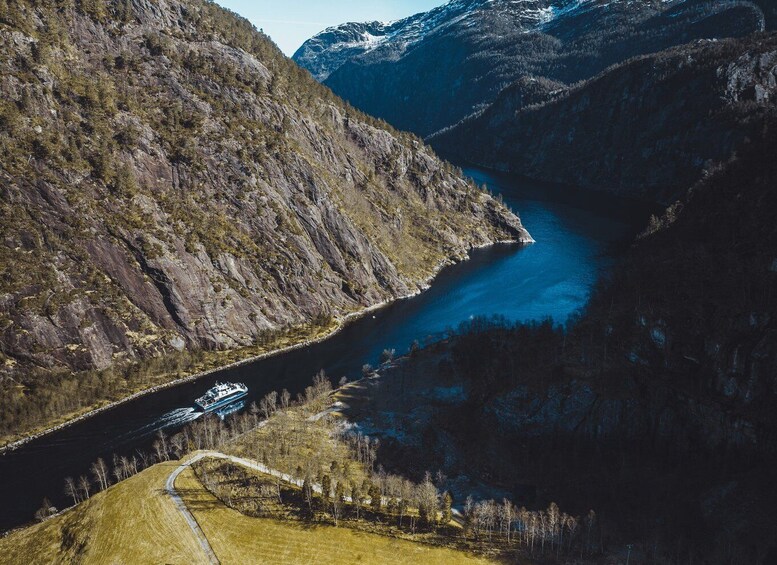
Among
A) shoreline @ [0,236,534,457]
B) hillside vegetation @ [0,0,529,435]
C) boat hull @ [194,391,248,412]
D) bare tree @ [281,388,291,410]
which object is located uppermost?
hillside vegetation @ [0,0,529,435]

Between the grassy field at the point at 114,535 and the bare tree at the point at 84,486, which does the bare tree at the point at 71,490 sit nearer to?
the bare tree at the point at 84,486

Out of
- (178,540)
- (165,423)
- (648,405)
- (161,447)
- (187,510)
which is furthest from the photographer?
(165,423)

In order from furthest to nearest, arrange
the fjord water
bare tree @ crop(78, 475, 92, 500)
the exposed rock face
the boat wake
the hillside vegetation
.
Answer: the exposed rock face
the hillside vegetation
the boat wake
the fjord water
bare tree @ crop(78, 475, 92, 500)

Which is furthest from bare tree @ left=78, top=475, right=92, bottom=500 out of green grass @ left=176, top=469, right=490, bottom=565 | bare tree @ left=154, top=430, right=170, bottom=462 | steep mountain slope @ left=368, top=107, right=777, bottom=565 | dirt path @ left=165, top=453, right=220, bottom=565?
steep mountain slope @ left=368, top=107, right=777, bottom=565

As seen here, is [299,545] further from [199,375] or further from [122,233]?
[122,233]

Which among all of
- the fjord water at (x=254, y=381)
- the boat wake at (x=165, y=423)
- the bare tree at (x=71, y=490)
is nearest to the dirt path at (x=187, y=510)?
the bare tree at (x=71, y=490)

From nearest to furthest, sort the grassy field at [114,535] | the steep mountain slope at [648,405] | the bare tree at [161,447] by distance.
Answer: the grassy field at [114,535] < the steep mountain slope at [648,405] < the bare tree at [161,447]

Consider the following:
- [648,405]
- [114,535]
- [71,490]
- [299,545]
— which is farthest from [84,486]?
[648,405]

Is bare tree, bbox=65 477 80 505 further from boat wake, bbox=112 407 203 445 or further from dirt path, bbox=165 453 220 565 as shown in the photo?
dirt path, bbox=165 453 220 565

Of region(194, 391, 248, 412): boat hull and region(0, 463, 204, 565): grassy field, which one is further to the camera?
region(194, 391, 248, 412): boat hull
